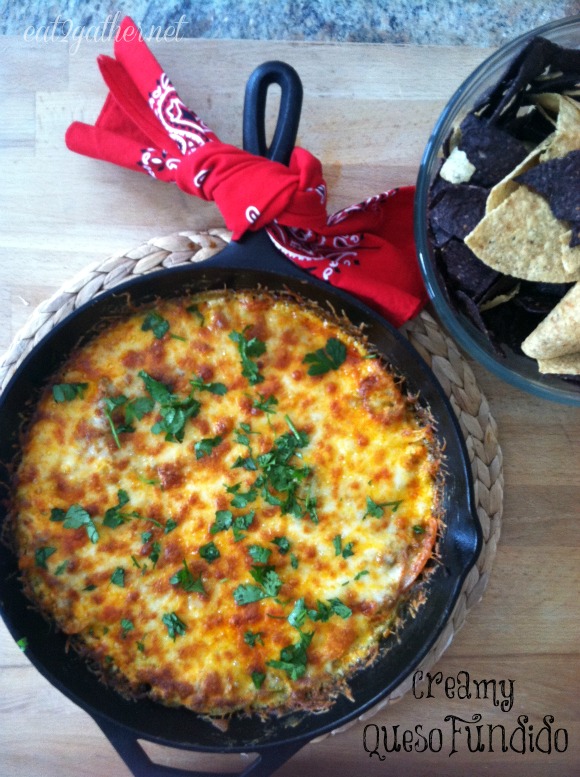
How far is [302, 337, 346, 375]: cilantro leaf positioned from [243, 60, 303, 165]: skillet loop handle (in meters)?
0.50

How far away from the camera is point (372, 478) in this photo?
2041mm

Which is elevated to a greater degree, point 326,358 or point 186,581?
point 326,358

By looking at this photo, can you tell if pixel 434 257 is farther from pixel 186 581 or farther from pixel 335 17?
pixel 186 581

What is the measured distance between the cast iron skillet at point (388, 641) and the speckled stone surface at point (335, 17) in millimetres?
565

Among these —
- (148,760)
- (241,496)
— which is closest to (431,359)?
(241,496)

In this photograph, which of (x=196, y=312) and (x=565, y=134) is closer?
(x=565, y=134)

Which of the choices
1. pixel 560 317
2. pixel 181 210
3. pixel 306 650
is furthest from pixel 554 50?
pixel 306 650

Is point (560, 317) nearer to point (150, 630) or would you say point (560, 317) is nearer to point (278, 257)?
point (278, 257)

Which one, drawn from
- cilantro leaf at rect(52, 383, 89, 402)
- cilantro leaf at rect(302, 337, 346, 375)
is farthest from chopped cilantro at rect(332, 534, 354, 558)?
cilantro leaf at rect(52, 383, 89, 402)

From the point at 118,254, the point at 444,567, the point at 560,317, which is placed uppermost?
the point at 560,317

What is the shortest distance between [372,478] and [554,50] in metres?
1.16

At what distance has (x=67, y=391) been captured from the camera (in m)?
2.02

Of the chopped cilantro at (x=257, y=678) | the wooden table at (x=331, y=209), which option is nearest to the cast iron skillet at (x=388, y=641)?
the chopped cilantro at (x=257, y=678)

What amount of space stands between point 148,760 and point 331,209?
1.61 m
